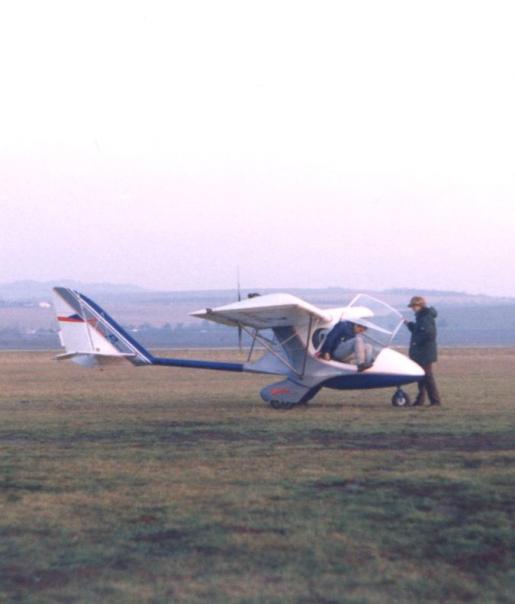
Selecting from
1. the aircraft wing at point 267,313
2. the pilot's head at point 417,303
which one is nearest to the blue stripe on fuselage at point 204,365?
the aircraft wing at point 267,313

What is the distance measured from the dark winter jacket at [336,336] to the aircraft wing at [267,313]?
0.32 metres

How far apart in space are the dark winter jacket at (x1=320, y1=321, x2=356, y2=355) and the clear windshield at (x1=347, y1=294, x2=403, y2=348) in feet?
0.76

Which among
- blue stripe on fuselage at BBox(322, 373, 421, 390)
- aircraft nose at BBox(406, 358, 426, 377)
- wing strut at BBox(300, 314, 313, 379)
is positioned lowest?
blue stripe on fuselage at BBox(322, 373, 421, 390)

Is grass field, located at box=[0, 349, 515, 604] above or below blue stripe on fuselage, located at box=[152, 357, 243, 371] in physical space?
below

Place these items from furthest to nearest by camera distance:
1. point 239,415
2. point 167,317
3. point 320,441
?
point 167,317 < point 239,415 < point 320,441

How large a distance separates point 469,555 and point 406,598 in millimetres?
1061

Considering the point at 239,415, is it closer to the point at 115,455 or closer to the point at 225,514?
the point at 115,455

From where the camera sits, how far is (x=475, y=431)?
1355cm

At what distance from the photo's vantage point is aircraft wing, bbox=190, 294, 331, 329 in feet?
55.3

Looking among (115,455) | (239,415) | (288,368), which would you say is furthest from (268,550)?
(288,368)

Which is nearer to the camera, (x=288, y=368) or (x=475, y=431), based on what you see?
(x=475, y=431)

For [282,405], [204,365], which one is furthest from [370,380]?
[204,365]

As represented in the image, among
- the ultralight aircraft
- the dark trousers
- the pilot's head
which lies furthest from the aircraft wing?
the dark trousers

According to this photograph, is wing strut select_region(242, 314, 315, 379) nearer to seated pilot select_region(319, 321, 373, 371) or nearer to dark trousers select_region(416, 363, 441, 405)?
seated pilot select_region(319, 321, 373, 371)
